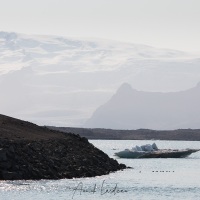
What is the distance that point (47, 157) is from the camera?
8262 cm

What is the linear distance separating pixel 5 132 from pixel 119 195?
21593 mm

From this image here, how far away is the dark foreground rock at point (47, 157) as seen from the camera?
76.6m

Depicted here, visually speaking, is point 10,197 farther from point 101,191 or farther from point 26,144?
point 26,144
